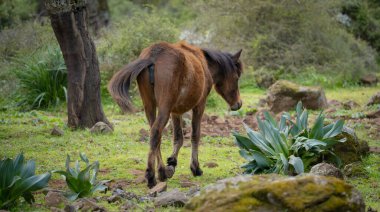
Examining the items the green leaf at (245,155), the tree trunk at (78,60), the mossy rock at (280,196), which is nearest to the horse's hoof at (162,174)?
the green leaf at (245,155)

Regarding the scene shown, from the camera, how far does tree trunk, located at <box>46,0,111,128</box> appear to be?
10953 mm

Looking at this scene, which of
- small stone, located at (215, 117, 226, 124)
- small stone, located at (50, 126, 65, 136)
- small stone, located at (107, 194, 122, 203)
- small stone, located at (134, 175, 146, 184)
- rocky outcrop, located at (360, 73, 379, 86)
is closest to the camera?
small stone, located at (107, 194, 122, 203)

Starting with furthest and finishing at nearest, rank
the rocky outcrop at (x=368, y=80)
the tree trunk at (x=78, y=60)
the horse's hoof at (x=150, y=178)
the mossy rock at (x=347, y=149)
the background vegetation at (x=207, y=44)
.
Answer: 1. the rocky outcrop at (x=368, y=80)
2. the tree trunk at (x=78, y=60)
3. the background vegetation at (x=207, y=44)
4. the mossy rock at (x=347, y=149)
5. the horse's hoof at (x=150, y=178)

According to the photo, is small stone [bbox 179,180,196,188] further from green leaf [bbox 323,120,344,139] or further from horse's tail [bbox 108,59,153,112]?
green leaf [bbox 323,120,344,139]

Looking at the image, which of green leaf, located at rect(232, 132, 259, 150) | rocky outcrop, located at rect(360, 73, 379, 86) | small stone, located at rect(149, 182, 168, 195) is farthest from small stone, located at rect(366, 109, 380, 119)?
small stone, located at rect(149, 182, 168, 195)

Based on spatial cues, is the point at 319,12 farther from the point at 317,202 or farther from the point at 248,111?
the point at 317,202

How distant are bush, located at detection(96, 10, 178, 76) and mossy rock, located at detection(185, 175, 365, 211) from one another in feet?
38.7

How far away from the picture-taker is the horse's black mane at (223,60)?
9062mm

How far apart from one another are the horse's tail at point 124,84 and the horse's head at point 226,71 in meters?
1.99

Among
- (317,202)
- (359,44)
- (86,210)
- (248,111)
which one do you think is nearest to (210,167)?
(86,210)

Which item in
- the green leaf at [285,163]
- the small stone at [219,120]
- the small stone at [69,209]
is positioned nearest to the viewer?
the small stone at [69,209]

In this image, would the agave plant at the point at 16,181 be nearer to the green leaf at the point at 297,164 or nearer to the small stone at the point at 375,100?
the green leaf at the point at 297,164

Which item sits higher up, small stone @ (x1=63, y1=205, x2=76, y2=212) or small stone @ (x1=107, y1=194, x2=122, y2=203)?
small stone @ (x1=63, y1=205, x2=76, y2=212)

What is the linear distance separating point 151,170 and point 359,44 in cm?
1622
